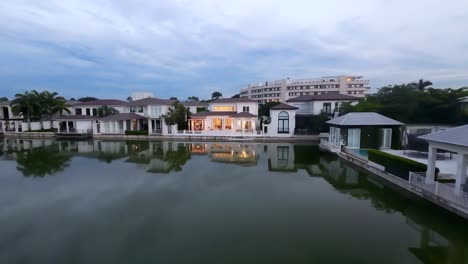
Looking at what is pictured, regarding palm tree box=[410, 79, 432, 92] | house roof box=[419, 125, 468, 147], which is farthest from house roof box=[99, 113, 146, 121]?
palm tree box=[410, 79, 432, 92]

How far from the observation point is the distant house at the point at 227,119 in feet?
107

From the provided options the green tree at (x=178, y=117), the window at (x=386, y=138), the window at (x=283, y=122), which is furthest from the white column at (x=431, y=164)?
the green tree at (x=178, y=117)

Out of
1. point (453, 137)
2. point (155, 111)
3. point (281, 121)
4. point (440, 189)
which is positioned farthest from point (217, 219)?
point (155, 111)

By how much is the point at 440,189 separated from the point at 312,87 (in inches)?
2517

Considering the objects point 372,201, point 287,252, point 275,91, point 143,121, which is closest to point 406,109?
point 372,201

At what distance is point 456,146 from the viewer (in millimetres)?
8633

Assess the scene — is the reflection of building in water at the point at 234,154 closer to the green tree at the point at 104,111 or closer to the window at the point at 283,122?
the window at the point at 283,122

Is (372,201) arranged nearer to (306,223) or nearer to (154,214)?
(306,223)

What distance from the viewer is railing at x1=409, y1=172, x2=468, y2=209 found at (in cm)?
816

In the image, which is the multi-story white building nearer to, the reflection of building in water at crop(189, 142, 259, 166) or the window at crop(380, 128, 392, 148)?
the reflection of building in water at crop(189, 142, 259, 166)

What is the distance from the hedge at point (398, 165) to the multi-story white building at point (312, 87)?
2005 inches

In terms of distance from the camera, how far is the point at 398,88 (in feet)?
86.9

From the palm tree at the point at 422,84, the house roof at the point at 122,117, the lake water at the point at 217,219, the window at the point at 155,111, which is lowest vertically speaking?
the lake water at the point at 217,219

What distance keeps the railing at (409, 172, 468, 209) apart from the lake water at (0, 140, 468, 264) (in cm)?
58
